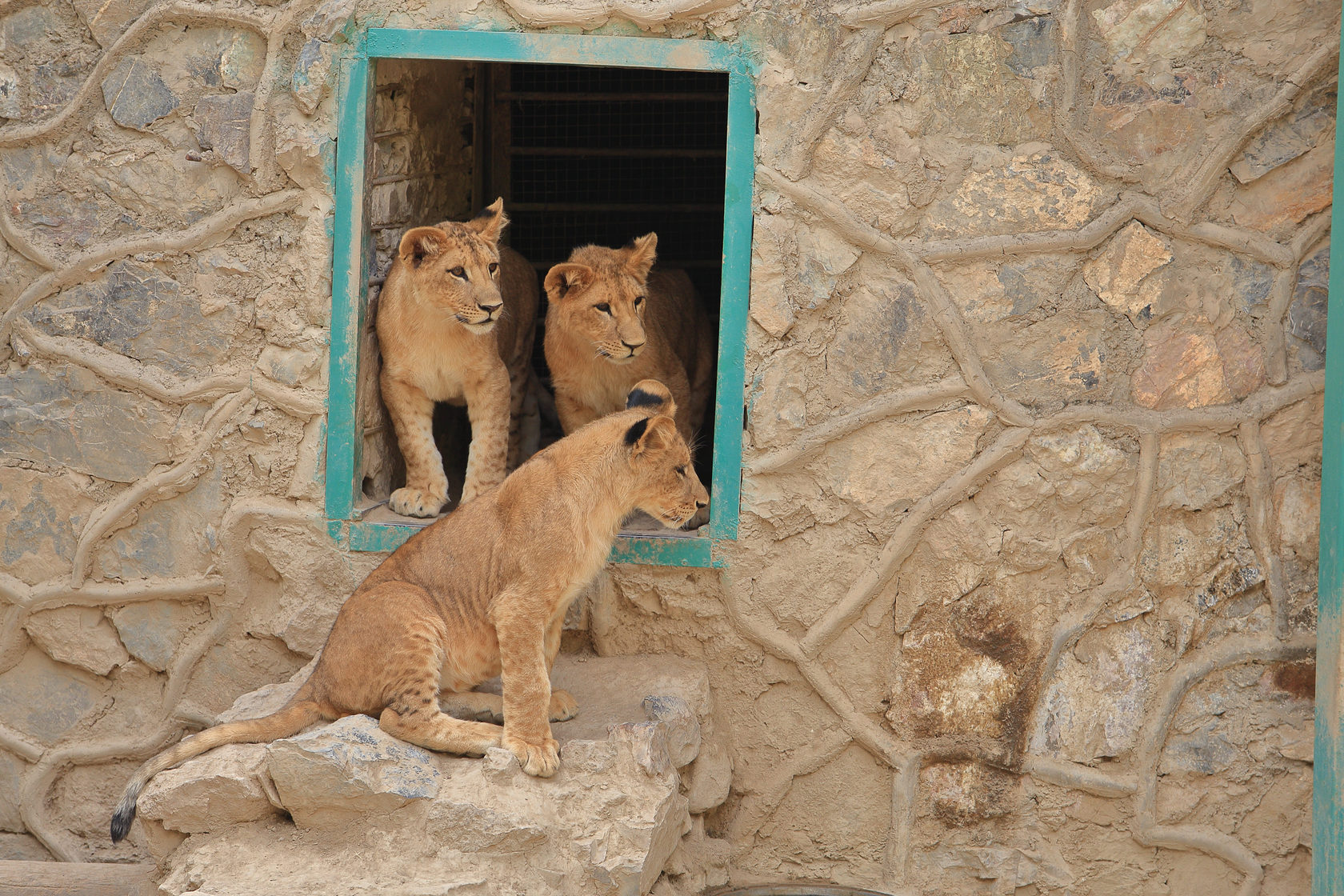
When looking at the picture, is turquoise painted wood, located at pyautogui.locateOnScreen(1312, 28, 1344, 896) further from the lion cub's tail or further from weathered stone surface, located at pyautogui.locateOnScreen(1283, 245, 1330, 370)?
the lion cub's tail

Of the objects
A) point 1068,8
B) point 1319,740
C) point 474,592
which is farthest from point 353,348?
point 1319,740

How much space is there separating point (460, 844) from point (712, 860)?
129 centimetres

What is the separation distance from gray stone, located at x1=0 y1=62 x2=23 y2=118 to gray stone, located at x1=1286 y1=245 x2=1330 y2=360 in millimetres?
4678

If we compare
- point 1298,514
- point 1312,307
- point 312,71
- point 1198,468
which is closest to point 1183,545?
point 1198,468

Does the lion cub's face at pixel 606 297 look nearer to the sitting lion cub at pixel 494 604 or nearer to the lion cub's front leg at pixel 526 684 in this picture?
the sitting lion cub at pixel 494 604

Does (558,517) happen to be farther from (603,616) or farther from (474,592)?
(603,616)

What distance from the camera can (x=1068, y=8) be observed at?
4.36 meters

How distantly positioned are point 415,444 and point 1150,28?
313cm

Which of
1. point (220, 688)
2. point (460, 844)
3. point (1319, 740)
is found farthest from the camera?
point (220, 688)

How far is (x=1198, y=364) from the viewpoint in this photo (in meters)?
4.48

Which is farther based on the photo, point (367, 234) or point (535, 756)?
point (367, 234)

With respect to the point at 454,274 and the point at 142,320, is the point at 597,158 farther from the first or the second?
the point at 142,320

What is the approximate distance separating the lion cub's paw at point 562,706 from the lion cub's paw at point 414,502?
1019mm

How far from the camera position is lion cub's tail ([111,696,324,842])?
3.79m
